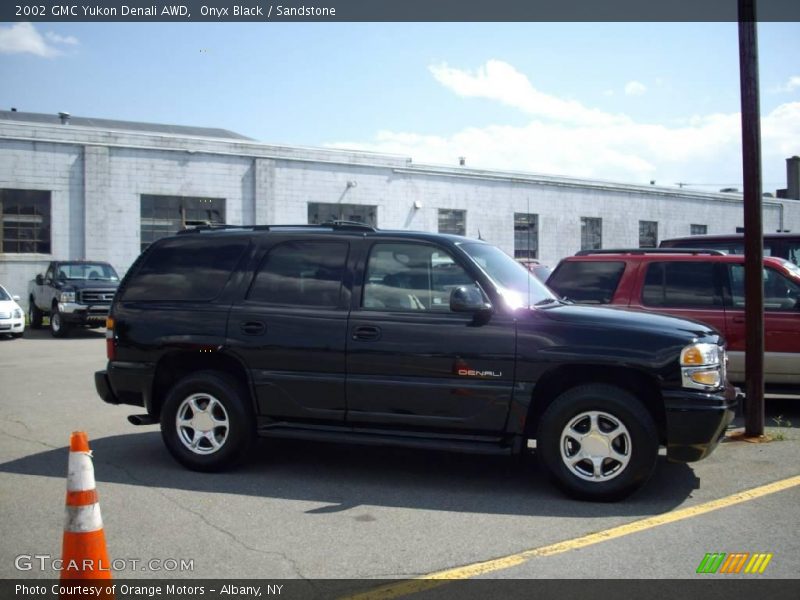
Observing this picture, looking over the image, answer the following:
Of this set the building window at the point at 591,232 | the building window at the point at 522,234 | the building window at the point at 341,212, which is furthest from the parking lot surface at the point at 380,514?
the building window at the point at 591,232

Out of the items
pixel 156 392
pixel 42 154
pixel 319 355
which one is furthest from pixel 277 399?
pixel 42 154

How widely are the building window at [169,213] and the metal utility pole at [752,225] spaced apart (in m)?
22.1

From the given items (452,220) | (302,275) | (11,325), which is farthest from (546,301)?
(452,220)

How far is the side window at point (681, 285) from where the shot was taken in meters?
9.32

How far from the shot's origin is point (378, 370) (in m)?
6.30

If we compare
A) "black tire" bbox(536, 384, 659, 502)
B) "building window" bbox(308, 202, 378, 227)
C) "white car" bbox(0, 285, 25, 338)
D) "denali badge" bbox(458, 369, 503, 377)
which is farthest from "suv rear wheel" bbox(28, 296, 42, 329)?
"black tire" bbox(536, 384, 659, 502)

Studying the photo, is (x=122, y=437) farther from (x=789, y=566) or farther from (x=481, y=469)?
(x=789, y=566)

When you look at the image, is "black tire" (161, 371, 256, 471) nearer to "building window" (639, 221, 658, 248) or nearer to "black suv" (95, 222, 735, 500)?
"black suv" (95, 222, 735, 500)

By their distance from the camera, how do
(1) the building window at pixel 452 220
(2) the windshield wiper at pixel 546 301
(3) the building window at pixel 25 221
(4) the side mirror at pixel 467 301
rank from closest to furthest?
(4) the side mirror at pixel 467 301 → (2) the windshield wiper at pixel 546 301 → (3) the building window at pixel 25 221 → (1) the building window at pixel 452 220

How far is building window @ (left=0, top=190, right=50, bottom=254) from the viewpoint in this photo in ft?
85.3

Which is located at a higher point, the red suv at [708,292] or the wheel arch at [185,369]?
the red suv at [708,292]

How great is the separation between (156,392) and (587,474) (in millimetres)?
3622

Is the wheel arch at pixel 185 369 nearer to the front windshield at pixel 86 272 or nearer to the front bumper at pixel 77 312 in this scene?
the front bumper at pixel 77 312

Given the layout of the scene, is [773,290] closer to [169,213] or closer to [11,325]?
[11,325]
